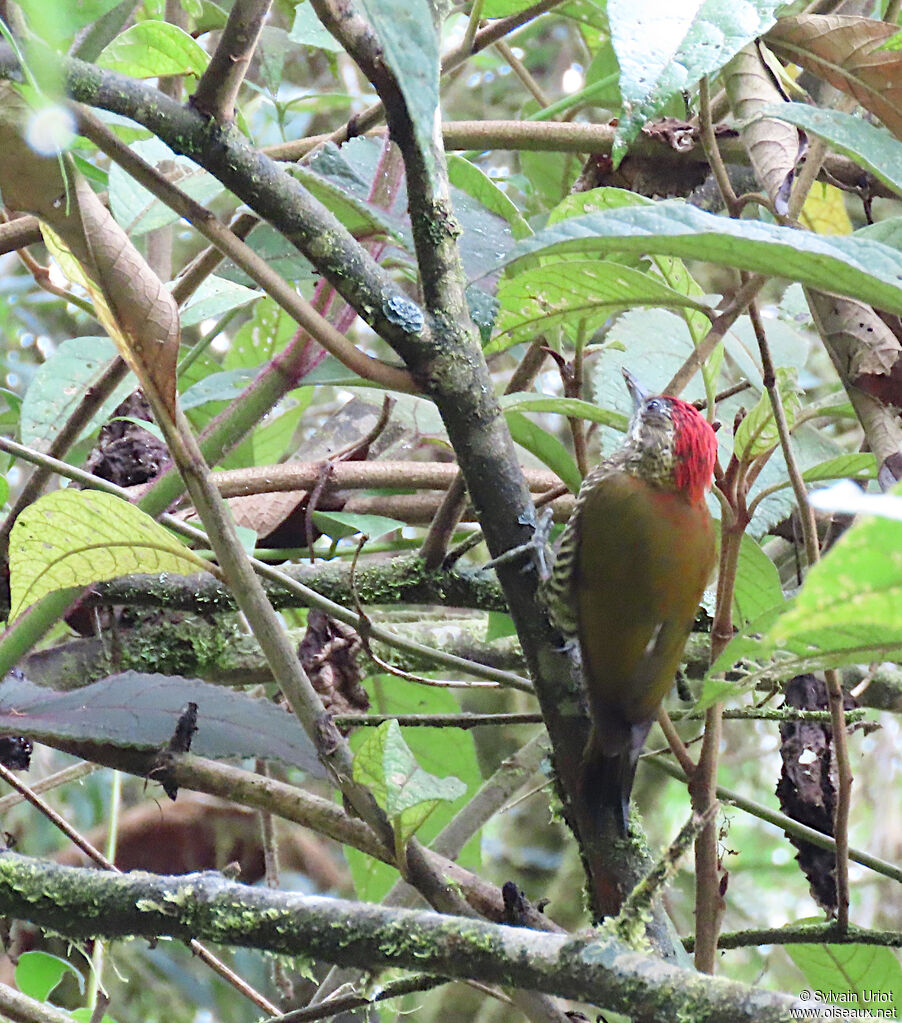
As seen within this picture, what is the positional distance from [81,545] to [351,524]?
19.9 inches

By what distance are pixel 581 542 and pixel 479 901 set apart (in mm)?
756

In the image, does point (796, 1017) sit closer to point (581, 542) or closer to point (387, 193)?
point (387, 193)

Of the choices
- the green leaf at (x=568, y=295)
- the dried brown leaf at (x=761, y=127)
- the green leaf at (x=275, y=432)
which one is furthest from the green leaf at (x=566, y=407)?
the green leaf at (x=275, y=432)

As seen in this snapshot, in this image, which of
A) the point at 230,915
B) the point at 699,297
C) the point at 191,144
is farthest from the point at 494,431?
the point at 699,297

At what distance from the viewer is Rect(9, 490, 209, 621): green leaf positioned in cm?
108

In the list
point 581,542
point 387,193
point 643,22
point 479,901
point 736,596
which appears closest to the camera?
point 643,22

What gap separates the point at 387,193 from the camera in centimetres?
131

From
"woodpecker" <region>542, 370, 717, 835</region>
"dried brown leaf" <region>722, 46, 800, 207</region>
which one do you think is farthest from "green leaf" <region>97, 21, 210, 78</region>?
"woodpecker" <region>542, 370, 717, 835</region>

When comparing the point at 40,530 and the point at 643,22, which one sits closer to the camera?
the point at 643,22

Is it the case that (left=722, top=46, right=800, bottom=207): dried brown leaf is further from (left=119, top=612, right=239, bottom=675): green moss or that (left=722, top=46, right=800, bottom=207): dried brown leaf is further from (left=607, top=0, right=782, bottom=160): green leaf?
(left=119, top=612, right=239, bottom=675): green moss

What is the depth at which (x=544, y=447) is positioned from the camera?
1.47m

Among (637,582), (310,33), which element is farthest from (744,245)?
(310,33)

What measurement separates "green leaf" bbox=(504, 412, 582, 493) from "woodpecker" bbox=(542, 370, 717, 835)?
0.46 feet

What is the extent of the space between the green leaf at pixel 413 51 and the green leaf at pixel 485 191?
644 millimetres
